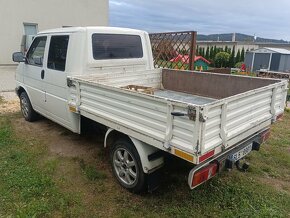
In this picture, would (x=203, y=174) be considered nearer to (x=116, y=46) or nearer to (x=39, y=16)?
(x=116, y=46)

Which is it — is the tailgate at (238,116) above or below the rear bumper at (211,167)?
above

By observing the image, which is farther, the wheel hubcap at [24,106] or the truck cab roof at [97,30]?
the wheel hubcap at [24,106]

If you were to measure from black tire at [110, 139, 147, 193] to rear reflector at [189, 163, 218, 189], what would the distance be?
67cm

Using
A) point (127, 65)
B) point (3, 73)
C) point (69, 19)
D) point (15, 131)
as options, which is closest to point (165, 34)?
point (127, 65)

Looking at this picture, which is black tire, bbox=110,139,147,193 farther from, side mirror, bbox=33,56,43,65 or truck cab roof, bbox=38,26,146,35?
side mirror, bbox=33,56,43,65

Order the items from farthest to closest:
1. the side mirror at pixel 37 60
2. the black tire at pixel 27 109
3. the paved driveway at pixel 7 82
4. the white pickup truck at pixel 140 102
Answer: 1. the paved driveway at pixel 7 82
2. the black tire at pixel 27 109
3. the side mirror at pixel 37 60
4. the white pickup truck at pixel 140 102

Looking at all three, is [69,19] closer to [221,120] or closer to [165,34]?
[165,34]

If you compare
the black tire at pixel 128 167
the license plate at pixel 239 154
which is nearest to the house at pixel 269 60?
the license plate at pixel 239 154

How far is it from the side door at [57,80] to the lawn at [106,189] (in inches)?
24.4

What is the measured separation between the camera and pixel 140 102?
2.76 m

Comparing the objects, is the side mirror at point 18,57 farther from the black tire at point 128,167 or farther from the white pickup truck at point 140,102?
the black tire at point 128,167

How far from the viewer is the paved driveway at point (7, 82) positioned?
8.76 meters

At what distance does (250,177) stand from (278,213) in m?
0.80

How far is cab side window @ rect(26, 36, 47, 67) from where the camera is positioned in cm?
478
